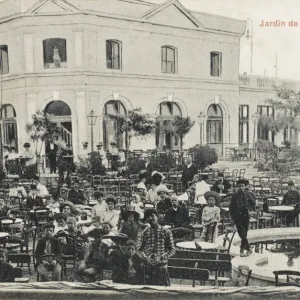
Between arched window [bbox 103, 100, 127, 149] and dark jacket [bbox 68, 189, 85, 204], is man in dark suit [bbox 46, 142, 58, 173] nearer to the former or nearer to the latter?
arched window [bbox 103, 100, 127, 149]

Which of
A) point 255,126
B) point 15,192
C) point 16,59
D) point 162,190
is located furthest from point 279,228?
point 16,59

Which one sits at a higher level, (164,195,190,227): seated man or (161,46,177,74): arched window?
(161,46,177,74): arched window

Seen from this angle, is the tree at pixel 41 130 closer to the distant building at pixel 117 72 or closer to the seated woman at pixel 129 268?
the distant building at pixel 117 72

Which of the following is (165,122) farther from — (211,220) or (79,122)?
(211,220)

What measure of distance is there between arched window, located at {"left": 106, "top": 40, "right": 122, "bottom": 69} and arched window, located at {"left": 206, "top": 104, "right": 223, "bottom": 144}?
136 inches

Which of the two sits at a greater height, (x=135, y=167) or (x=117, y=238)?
(x=135, y=167)

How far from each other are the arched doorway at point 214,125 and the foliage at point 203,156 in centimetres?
198

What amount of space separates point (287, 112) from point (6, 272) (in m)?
9.16

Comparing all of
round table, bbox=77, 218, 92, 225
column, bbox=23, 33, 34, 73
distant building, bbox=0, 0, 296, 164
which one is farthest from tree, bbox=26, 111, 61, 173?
round table, bbox=77, 218, 92, 225

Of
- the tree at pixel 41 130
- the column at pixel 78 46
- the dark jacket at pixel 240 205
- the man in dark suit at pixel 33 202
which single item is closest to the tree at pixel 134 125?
the tree at pixel 41 130

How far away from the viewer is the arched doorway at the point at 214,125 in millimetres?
15438

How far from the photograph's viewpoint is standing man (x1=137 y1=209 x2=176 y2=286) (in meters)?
4.75

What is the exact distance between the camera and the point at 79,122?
48.3 feet

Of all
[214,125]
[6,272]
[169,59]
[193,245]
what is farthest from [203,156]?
[6,272]
